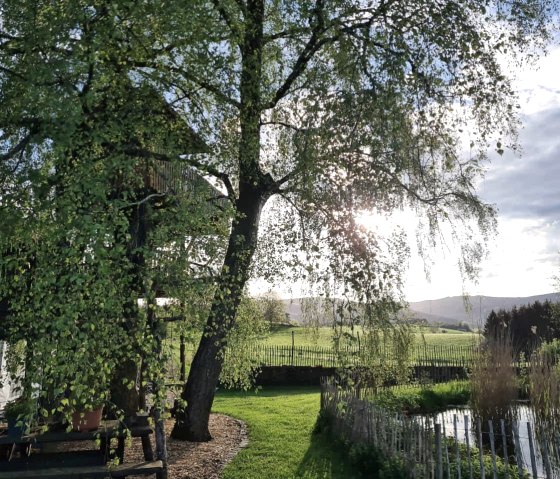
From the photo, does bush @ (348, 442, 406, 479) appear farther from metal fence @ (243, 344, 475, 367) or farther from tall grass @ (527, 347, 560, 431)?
tall grass @ (527, 347, 560, 431)

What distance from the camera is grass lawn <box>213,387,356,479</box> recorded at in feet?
28.7

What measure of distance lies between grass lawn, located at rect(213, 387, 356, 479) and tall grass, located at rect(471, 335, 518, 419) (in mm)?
3612

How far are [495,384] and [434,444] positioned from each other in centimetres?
416

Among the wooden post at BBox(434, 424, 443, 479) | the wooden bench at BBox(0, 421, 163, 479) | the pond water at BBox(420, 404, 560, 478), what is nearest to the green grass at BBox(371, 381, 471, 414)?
the pond water at BBox(420, 404, 560, 478)

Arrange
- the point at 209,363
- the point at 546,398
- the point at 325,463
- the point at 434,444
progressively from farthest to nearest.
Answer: the point at 209,363 < the point at 546,398 < the point at 325,463 < the point at 434,444

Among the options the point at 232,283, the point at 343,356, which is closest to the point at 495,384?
the point at 343,356

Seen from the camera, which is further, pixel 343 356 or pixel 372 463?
pixel 372 463

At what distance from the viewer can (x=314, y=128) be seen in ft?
22.0

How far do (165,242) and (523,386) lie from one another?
13681mm

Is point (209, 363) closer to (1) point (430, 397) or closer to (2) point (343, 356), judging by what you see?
(2) point (343, 356)

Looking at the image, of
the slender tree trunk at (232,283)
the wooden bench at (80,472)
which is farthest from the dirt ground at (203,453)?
the wooden bench at (80,472)

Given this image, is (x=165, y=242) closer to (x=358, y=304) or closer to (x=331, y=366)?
(x=358, y=304)

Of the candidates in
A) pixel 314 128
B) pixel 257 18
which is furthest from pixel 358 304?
pixel 257 18

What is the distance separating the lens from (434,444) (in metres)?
7.75
